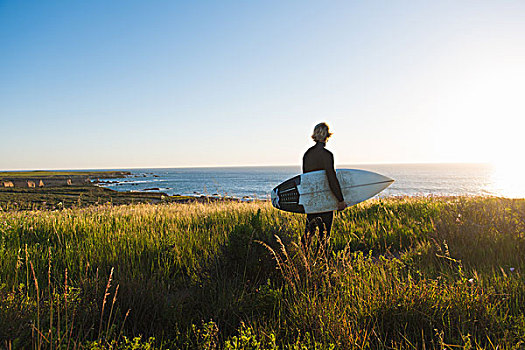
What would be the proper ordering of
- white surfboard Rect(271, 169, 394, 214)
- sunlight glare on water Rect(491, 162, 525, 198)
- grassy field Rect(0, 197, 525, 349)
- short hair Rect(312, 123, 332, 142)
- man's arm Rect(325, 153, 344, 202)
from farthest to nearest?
sunlight glare on water Rect(491, 162, 525, 198), white surfboard Rect(271, 169, 394, 214), short hair Rect(312, 123, 332, 142), man's arm Rect(325, 153, 344, 202), grassy field Rect(0, 197, 525, 349)

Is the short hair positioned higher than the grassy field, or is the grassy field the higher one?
the short hair

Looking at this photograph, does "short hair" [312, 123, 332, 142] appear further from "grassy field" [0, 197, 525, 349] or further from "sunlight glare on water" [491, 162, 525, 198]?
"sunlight glare on water" [491, 162, 525, 198]

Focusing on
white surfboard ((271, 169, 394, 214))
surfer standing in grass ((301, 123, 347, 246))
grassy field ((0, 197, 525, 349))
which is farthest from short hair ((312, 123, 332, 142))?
grassy field ((0, 197, 525, 349))

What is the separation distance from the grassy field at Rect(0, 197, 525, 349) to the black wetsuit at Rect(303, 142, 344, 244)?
0.57m

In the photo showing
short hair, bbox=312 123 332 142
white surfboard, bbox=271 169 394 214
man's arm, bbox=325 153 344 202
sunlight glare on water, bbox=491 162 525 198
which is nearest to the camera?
man's arm, bbox=325 153 344 202

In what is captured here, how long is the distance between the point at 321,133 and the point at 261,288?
316 centimetres

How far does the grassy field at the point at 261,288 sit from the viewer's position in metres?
2.52

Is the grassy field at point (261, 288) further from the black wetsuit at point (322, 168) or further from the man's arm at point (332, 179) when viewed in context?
the man's arm at point (332, 179)

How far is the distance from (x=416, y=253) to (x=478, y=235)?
4.75ft

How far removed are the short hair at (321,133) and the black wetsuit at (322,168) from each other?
0.10 meters

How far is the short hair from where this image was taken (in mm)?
5348

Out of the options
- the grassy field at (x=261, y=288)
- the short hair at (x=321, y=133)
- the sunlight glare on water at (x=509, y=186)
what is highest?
the short hair at (x=321, y=133)

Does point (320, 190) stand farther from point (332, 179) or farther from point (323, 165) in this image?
Answer: point (323, 165)

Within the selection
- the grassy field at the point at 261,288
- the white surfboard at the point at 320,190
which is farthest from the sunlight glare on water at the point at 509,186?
the grassy field at the point at 261,288
